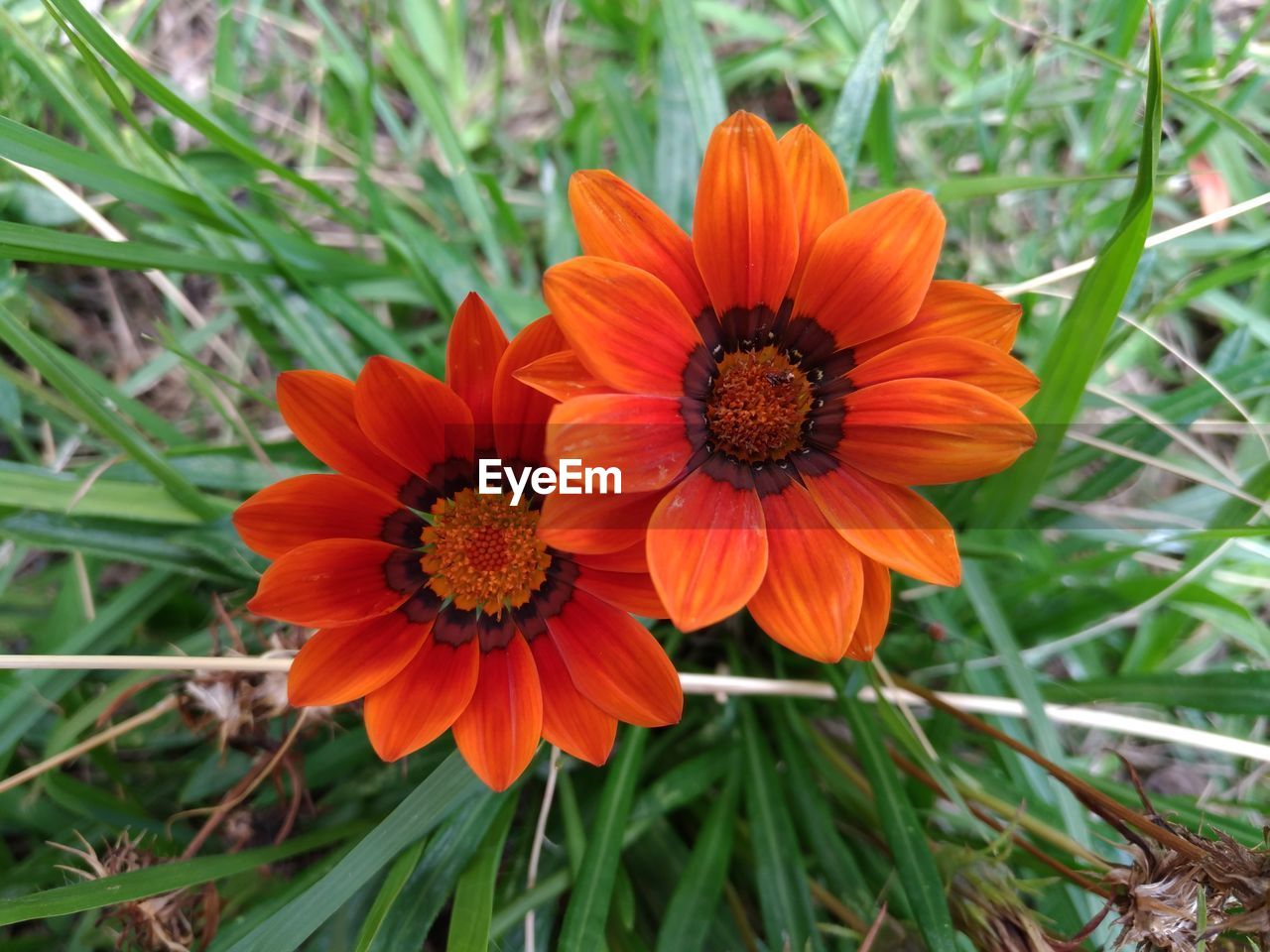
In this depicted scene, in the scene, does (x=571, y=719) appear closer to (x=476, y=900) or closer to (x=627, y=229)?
(x=476, y=900)

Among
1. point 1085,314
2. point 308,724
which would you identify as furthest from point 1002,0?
point 308,724

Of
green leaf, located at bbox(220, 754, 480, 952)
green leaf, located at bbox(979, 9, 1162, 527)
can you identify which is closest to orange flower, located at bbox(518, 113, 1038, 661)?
green leaf, located at bbox(979, 9, 1162, 527)

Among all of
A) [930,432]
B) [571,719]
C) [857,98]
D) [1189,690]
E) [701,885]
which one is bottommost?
[701,885]

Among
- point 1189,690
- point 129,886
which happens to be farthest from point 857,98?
point 129,886

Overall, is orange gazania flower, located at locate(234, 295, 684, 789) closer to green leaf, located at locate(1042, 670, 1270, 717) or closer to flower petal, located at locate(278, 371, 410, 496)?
flower petal, located at locate(278, 371, 410, 496)

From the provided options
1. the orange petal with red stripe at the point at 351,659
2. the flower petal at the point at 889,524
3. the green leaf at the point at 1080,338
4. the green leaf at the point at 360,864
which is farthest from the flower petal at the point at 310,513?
the green leaf at the point at 1080,338

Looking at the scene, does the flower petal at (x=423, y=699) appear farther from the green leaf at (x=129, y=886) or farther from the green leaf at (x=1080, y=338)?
the green leaf at (x=1080, y=338)

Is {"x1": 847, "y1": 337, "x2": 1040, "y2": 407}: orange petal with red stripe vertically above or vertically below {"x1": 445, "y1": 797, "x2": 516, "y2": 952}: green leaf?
above
